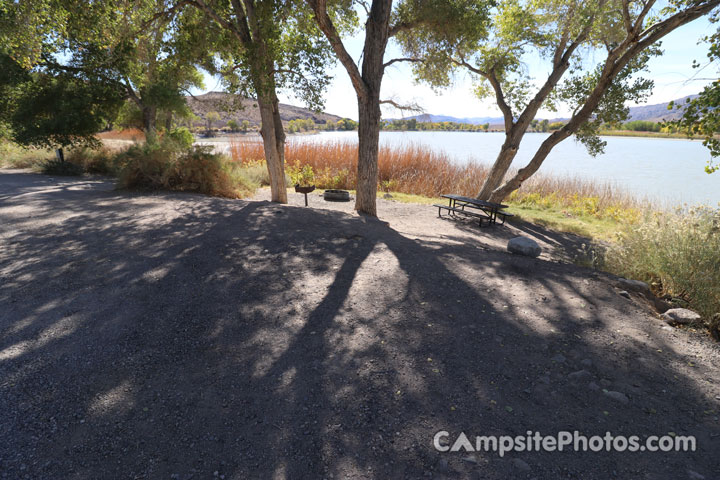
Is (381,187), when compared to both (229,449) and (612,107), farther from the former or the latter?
(229,449)

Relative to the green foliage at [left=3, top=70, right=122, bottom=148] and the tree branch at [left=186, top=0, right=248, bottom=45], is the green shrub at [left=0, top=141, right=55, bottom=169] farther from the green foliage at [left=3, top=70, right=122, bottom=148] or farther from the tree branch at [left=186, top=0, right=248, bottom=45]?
the tree branch at [left=186, top=0, right=248, bottom=45]

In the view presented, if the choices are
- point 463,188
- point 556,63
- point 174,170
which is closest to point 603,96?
point 556,63

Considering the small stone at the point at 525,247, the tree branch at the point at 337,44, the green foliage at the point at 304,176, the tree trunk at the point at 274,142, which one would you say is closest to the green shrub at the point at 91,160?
the green foliage at the point at 304,176

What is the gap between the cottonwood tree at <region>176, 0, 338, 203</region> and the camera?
6.39 meters

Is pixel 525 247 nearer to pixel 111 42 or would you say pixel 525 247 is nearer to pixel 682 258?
pixel 682 258

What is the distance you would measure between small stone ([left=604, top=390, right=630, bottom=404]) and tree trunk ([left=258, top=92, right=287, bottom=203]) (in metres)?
7.22

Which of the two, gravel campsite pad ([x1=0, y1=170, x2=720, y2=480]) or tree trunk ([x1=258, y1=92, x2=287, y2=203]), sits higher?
tree trunk ([x1=258, y1=92, x2=287, y2=203])

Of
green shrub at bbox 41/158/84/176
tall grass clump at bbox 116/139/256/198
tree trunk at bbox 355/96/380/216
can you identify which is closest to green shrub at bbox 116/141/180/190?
tall grass clump at bbox 116/139/256/198

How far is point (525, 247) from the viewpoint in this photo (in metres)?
4.79

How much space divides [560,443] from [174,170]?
793 centimetres

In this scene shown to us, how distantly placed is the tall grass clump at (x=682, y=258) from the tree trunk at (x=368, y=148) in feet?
14.7

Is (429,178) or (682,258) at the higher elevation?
(682,258)

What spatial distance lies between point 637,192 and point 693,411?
48.1 feet

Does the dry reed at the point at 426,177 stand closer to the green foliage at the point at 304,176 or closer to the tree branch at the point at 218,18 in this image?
the green foliage at the point at 304,176
